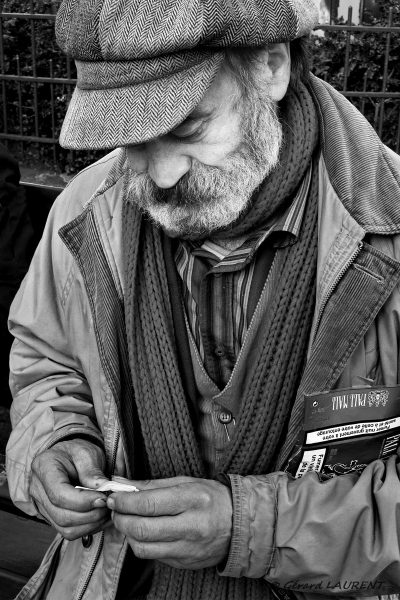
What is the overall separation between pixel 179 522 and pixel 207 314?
562mm

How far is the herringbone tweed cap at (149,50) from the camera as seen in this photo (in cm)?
184

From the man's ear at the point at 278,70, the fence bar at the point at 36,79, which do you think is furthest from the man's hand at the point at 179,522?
the fence bar at the point at 36,79

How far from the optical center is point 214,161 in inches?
82.9

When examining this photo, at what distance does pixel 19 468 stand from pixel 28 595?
0.37 m

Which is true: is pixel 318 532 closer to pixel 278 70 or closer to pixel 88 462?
pixel 88 462

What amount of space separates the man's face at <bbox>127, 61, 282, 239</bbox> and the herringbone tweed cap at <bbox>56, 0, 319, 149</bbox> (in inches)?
5.3

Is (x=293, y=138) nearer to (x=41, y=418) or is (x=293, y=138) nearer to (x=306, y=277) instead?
(x=306, y=277)

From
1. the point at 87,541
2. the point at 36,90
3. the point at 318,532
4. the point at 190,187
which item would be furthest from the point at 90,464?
the point at 36,90

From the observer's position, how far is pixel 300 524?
78.7 inches

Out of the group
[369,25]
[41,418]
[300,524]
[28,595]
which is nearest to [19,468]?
[41,418]

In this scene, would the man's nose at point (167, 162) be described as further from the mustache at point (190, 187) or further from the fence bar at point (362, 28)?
the fence bar at point (362, 28)

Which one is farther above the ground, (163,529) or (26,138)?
(163,529)

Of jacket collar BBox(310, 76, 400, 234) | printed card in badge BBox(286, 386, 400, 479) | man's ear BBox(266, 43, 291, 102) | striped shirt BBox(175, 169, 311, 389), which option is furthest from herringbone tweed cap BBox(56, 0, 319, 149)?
printed card in badge BBox(286, 386, 400, 479)

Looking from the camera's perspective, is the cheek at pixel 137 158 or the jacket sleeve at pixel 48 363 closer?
the cheek at pixel 137 158
